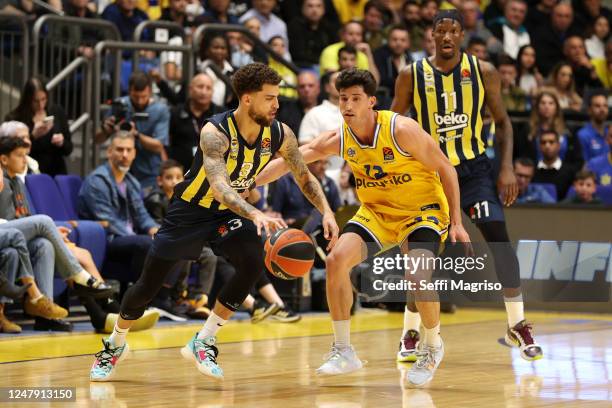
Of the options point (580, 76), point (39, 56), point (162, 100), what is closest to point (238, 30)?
point (162, 100)

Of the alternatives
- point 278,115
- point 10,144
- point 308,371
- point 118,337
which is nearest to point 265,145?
point 118,337

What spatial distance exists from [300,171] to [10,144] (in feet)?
11.5

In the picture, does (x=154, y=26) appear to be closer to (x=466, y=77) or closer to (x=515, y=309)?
(x=466, y=77)

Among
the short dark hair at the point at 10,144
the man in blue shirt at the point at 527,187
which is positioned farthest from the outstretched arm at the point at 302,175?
the man in blue shirt at the point at 527,187

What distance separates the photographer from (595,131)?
13492mm

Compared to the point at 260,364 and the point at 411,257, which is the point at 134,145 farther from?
the point at 411,257

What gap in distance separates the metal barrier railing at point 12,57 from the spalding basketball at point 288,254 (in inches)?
224

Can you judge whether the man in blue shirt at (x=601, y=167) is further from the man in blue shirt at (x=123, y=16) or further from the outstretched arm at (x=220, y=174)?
the outstretched arm at (x=220, y=174)

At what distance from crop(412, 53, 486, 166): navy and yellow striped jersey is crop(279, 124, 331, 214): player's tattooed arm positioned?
130 centimetres

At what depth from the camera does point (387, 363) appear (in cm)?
791

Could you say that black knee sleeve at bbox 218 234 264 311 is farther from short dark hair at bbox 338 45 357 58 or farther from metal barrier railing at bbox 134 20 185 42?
short dark hair at bbox 338 45 357 58

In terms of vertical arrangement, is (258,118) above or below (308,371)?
above

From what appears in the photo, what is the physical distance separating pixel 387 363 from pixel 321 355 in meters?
0.61

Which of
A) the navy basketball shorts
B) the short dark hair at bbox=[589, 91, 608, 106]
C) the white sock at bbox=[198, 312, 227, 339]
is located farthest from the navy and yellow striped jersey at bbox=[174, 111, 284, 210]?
the short dark hair at bbox=[589, 91, 608, 106]
